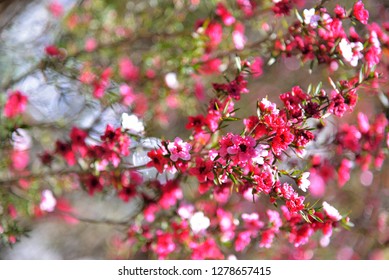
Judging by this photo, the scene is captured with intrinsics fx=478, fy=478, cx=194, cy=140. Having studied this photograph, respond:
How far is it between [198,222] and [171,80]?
601 millimetres

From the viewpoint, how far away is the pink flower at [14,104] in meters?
1.65

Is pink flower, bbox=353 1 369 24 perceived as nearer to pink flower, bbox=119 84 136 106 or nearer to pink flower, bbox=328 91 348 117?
pink flower, bbox=328 91 348 117

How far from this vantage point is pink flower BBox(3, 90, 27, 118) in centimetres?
165

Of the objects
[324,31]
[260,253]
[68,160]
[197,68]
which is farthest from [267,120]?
[260,253]

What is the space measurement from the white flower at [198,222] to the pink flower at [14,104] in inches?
27.9

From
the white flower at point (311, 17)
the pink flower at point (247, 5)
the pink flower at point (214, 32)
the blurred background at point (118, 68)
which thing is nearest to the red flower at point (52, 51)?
the blurred background at point (118, 68)

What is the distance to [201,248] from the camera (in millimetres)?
1596

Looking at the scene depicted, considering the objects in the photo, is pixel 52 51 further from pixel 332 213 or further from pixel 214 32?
pixel 332 213

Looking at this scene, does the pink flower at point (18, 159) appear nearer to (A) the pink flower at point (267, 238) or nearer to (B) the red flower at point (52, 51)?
(B) the red flower at point (52, 51)

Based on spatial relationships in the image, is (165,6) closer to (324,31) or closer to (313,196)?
(324,31)

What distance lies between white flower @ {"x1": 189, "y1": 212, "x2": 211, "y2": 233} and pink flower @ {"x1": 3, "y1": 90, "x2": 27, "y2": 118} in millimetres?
709

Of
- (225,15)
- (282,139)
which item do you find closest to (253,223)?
(282,139)

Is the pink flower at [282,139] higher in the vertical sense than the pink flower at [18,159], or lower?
higher

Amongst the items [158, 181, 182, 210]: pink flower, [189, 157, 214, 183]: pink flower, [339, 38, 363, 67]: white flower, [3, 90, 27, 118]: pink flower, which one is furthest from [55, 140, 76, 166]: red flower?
[339, 38, 363, 67]: white flower
